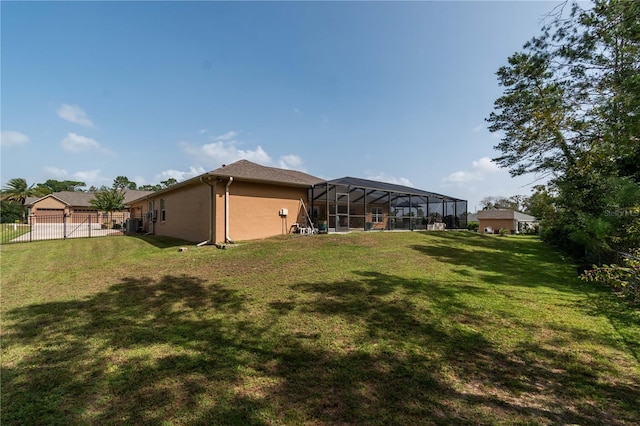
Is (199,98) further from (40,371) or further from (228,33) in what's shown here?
(40,371)

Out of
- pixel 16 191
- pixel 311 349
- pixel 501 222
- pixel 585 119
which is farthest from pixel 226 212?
pixel 16 191

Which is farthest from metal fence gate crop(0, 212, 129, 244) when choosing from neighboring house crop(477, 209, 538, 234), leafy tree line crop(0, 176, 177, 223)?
neighboring house crop(477, 209, 538, 234)

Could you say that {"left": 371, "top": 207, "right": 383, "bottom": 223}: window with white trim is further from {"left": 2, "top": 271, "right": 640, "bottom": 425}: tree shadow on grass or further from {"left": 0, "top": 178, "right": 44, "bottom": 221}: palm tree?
{"left": 0, "top": 178, "right": 44, "bottom": 221}: palm tree

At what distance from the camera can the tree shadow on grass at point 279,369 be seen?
2.47m

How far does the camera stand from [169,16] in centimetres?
928

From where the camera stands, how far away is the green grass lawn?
2.52m

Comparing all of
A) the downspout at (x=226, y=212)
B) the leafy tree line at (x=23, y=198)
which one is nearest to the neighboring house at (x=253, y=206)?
the downspout at (x=226, y=212)

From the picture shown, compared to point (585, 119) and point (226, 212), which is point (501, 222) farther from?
point (226, 212)

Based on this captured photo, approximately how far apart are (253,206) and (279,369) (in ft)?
33.2

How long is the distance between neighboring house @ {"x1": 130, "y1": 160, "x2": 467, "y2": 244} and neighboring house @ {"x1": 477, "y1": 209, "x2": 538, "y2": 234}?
29.4 metres

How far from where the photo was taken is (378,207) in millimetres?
20297

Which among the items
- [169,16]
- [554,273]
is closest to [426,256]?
[554,273]

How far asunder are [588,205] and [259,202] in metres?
14.1

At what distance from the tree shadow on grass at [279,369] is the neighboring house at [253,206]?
273 inches
